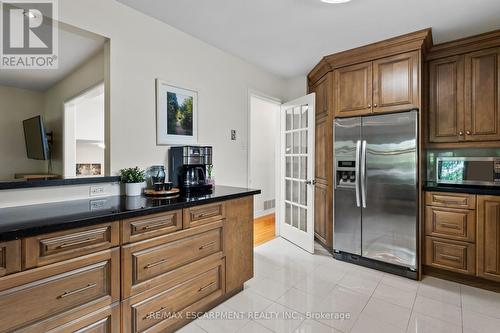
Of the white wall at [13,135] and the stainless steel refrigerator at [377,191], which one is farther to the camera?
the white wall at [13,135]

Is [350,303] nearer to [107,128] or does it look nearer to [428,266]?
[428,266]

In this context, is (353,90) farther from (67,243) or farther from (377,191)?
(67,243)

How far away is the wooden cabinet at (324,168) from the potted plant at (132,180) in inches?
86.2

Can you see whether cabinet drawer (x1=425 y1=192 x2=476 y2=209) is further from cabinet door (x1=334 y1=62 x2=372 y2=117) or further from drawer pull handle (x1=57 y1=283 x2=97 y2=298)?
drawer pull handle (x1=57 y1=283 x2=97 y2=298)

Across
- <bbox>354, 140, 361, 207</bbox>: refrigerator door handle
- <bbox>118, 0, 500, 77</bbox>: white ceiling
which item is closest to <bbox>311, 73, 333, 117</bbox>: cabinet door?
<bbox>118, 0, 500, 77</bbox>: white ceiling

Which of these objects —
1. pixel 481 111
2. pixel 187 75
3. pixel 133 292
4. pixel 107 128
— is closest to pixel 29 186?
pixel 107 128

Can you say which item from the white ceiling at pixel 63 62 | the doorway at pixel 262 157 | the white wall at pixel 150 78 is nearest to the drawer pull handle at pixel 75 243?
the white wall at pixel 150 78

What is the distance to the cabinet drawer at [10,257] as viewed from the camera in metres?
1.04

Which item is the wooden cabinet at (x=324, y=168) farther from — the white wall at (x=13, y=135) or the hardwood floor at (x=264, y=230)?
the white wall at (x=13, y=135)

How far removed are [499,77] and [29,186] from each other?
4.11 meters

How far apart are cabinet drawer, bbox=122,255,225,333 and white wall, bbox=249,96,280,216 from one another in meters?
3.12

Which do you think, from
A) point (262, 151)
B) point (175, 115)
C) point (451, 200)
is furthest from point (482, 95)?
point (262, 151)

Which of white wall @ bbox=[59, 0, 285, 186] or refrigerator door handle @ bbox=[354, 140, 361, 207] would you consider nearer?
white wall @ bbox=[59, 0, 285, 186]

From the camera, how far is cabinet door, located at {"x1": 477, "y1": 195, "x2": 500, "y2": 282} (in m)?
2.25
